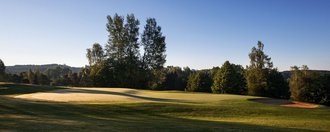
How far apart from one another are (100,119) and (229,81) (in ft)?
193

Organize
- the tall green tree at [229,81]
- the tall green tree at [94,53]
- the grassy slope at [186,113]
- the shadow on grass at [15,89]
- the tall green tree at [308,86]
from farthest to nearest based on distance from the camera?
the tall green tree at [94,53]
the tall green tree at [229,81]
the tall green tree at [308,86]
the shadow on grass at [15,89]
the grassy slope at [186,113]

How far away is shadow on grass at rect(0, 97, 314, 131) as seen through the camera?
1759cm

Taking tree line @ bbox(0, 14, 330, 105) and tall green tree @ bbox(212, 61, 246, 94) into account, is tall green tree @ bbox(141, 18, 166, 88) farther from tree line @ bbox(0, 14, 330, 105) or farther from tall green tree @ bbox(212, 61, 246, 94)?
tall green tree @ bbox(212, 61, 246, 94)

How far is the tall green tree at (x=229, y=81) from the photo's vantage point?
7862cm

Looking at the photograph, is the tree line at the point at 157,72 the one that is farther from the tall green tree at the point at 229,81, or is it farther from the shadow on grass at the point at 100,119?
the shadow on grass at the point at 100,119

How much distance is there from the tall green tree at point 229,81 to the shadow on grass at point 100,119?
4825 cm

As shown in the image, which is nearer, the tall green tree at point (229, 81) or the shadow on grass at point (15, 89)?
the shadow on grass at point (15, 89)

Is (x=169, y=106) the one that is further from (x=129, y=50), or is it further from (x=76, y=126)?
(x=129, y=50)

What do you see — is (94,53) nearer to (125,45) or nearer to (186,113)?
(125,45)

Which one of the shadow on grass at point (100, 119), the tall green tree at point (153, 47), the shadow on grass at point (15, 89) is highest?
the tall green tree at point (153, 47)

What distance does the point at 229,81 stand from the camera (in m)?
78.8

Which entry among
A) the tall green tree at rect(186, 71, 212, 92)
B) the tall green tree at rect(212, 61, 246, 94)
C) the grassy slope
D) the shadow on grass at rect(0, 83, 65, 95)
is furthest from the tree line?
the grassy slope

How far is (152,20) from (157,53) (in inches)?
272

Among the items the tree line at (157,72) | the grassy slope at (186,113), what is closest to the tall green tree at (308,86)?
the tree line at (157,72)
